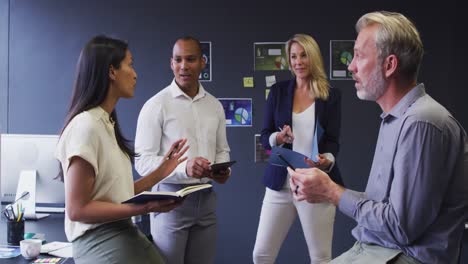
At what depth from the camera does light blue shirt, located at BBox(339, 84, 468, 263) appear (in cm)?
137

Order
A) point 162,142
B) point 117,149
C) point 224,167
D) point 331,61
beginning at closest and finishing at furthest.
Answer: point 117,149, point 224,167, point 162,142, point 331,61

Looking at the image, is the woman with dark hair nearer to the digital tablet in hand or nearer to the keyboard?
the digital tablet in hand

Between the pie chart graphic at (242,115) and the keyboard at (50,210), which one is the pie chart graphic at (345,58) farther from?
the keyboard at (50,210)

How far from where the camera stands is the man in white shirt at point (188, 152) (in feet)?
7.83

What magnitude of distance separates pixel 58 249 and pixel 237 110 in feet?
7.32

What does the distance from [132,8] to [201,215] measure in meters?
2.32

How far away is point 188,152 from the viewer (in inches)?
100

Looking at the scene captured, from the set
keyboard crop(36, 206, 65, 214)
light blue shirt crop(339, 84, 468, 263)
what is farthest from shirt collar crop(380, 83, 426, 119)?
keyboard crop(36, 206, 65, 214)

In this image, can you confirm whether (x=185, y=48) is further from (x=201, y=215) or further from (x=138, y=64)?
(x=138, y=64)

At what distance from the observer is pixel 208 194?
2482 millimetres

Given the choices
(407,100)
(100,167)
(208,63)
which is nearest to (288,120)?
(407,100)

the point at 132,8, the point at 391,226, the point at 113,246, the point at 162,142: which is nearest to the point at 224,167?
the point at 162,142

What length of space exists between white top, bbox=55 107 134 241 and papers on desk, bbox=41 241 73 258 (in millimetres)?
346

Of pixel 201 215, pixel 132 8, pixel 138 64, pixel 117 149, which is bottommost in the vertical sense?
pixel 201 215
